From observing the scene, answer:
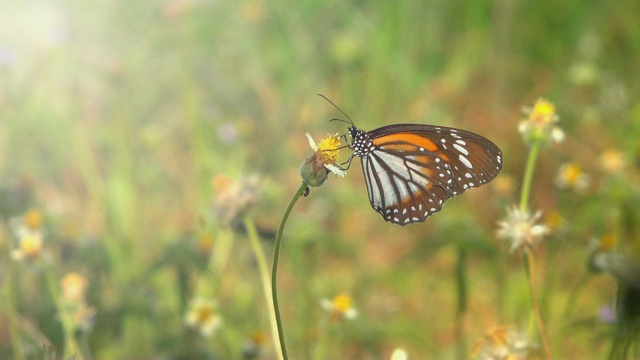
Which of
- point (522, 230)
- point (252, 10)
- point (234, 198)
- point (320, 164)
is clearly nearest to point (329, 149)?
point (320, 164)

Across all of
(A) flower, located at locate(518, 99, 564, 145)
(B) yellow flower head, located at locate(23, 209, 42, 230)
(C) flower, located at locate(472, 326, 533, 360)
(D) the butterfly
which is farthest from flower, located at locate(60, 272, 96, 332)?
(A) flower, located at locate(518, 99, 564, 145)

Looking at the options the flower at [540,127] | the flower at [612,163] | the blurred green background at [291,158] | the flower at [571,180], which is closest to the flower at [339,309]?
the blurred green background at [291,158]

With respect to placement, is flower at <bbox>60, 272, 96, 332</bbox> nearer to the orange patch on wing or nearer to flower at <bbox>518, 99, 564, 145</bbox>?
the orange patch on wing

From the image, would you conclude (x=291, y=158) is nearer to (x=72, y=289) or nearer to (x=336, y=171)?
(x=72, y=289)

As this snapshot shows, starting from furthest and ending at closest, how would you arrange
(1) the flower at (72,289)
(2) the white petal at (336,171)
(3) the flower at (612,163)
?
(3) the flower at (612,163), (1) the flower at (72,289), (2) the white petal at (336,171)

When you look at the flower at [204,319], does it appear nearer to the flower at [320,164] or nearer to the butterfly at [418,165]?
the butterfly at [418,165]

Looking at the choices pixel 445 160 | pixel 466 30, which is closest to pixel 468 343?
pixel 445 160
